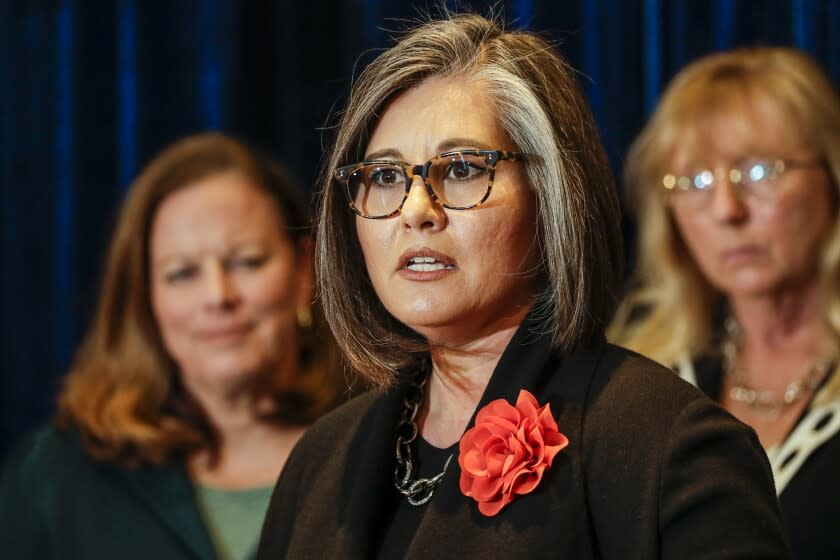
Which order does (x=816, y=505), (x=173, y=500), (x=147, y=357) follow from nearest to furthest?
(x=816, y=505), (x=173, y=500), (x=147, y=357)

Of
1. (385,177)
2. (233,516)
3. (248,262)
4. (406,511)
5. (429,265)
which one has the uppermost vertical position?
(385,177)

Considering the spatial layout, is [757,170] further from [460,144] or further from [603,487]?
[603,487]

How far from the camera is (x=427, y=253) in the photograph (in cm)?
151

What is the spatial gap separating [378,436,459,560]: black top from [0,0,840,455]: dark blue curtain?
176 centimetres

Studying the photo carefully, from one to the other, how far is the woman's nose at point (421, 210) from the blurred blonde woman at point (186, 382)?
119 centimetres

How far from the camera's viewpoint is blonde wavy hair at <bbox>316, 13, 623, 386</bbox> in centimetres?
153

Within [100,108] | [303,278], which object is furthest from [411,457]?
[100,108]

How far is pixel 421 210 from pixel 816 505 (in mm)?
1104

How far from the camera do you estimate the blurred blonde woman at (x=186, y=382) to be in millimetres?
2721

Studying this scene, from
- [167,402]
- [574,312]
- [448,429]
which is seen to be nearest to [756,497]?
[574,312]

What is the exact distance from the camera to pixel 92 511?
272 centimetres

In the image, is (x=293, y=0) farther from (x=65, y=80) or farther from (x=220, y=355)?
(x=220, y=355)

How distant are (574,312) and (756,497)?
1.07ft

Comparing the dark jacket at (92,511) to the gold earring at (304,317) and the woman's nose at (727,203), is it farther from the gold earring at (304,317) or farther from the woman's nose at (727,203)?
the woman's nose at (727,203)
